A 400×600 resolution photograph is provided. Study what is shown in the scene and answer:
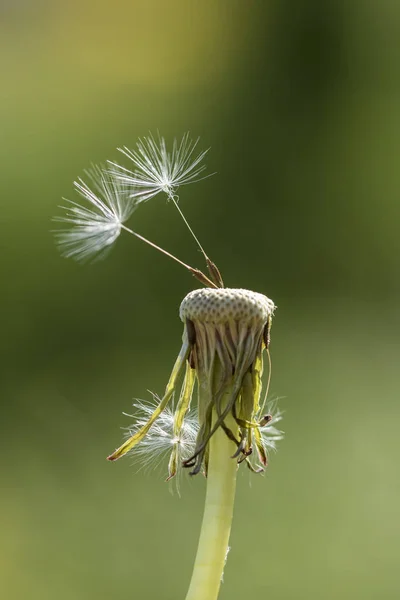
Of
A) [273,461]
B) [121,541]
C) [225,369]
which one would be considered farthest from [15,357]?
[225,369]

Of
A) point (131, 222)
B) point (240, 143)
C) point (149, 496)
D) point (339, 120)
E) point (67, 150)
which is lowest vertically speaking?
point (149, 496)

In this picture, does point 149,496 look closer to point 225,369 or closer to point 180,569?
point 180,569

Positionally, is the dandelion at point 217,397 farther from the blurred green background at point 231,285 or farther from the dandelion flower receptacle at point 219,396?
the blurred green background at point 231,285

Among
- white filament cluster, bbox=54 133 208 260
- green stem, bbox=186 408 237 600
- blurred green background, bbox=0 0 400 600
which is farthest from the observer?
blurred green background, bbox=0 0 400 600

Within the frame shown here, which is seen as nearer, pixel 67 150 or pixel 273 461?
pixel 273 461

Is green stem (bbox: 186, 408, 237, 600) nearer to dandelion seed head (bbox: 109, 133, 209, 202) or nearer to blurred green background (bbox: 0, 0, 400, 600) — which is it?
dandelion seed head (bbox: 109, 133, 209, 202)

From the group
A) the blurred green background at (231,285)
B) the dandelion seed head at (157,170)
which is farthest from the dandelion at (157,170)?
the blurred green background at (231,285)

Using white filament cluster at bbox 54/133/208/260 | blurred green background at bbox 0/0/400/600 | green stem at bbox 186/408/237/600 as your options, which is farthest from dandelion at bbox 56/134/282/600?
blurred green background at bbox 0/0/400/600
